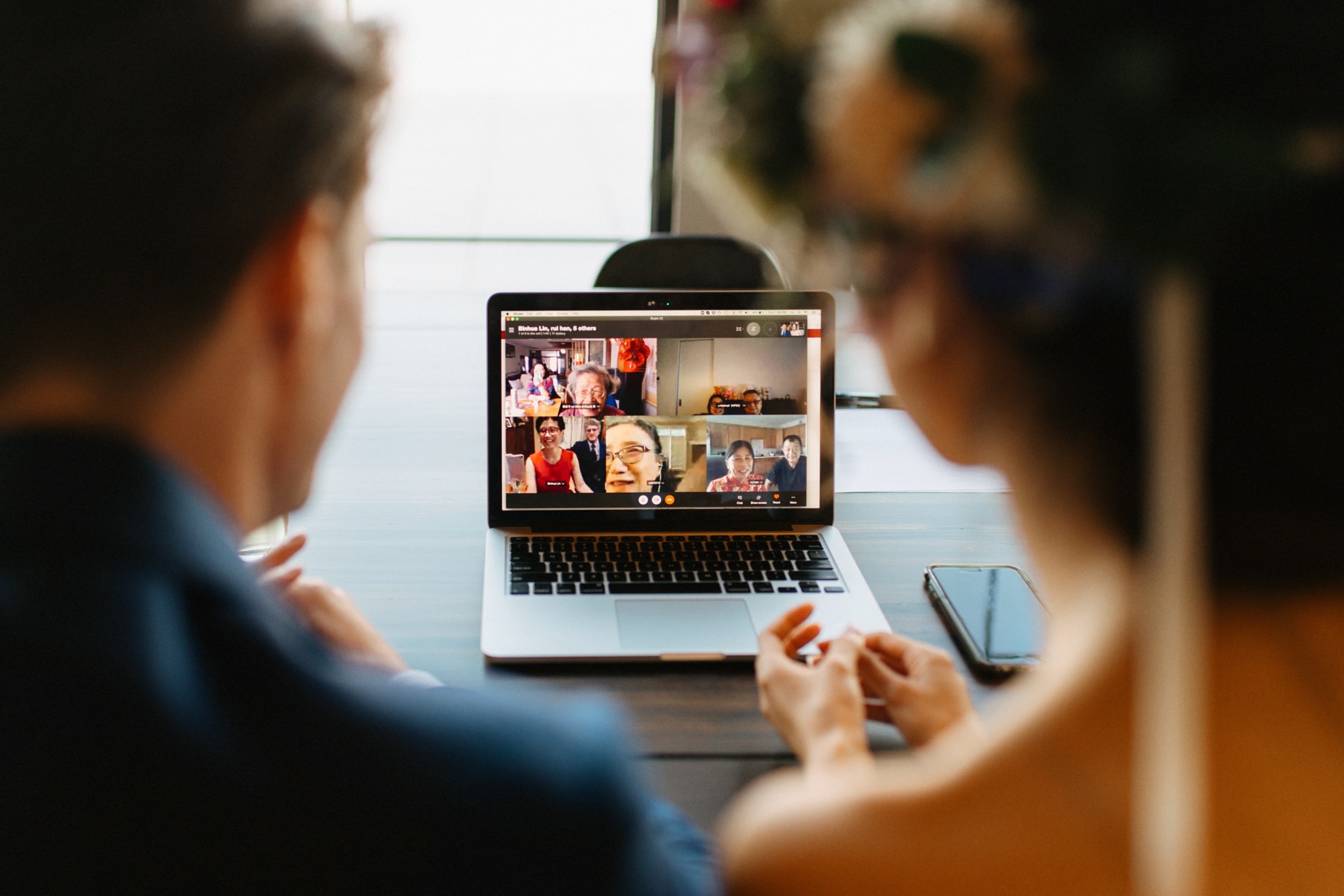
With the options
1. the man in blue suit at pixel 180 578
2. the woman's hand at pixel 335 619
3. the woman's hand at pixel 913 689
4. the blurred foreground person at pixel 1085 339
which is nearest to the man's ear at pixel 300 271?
the man in blue suit at pixel 180 578

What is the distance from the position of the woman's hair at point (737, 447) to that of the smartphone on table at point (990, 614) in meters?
0.27

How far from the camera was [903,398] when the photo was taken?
646mm

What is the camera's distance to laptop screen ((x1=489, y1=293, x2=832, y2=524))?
146 centimetres

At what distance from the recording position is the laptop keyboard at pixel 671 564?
4.38 ft

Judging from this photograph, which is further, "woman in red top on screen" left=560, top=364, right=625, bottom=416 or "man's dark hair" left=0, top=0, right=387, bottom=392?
"woman in red top on screen" left=560, top=364, right=625, bottom=416

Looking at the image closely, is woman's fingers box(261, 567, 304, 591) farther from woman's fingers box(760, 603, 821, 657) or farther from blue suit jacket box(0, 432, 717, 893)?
blue suit jacket box(0, 432, 717, 893)

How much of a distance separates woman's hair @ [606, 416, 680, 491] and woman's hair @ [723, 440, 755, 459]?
0.25 feet

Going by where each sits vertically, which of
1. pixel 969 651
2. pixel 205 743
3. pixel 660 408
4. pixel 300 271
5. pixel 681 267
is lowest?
pixel 969 651

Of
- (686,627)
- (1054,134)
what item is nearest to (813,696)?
(686,627)

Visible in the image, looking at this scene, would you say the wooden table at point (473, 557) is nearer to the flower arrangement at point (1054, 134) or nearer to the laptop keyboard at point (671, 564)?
the laptop keyboard at point (671, 564)

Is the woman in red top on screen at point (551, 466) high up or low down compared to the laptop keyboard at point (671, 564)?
up

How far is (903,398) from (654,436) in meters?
0.84

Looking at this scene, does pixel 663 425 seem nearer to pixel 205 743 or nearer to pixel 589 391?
pixel 589 391

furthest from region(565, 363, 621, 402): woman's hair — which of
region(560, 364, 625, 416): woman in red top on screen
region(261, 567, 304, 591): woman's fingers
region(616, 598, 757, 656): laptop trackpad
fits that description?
region(261, 567, 304, 591): woman's fingers
